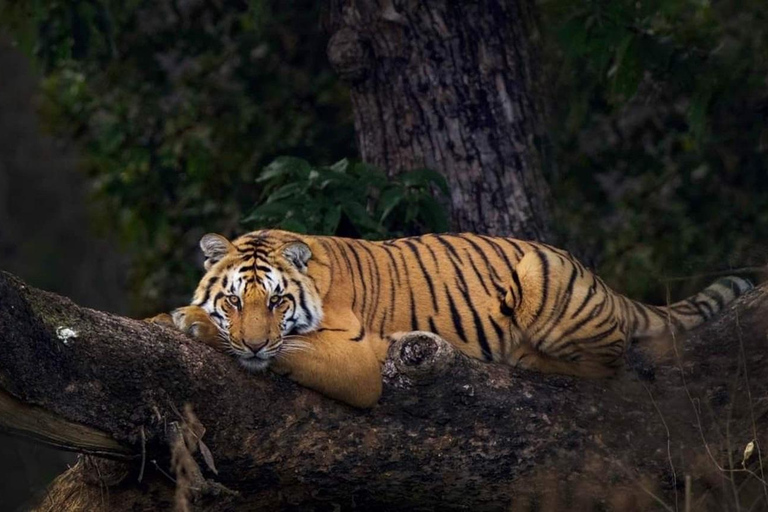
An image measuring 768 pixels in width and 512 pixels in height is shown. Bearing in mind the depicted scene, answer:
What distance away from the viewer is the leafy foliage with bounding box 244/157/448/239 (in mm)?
7137

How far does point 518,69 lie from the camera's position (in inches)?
322

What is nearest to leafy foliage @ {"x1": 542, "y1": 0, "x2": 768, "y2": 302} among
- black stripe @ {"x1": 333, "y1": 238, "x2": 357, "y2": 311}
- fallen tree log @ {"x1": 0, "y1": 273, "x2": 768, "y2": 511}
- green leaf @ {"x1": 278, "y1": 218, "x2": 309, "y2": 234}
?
green leaf @ {"x1": 278, "y1": 218, "x2": 309, "y2": 234}

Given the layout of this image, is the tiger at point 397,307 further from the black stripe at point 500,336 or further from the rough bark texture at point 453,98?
the rough bark texture at point 453,98

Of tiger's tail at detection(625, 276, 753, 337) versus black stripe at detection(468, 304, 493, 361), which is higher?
black stripe at detection(468, 304, 493, 361)

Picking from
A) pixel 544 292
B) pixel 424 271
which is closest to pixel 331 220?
pixel 424 271

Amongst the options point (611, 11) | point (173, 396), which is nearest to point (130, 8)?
point (611, 11)

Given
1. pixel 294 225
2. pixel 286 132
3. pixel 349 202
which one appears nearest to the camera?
pixel 294 225

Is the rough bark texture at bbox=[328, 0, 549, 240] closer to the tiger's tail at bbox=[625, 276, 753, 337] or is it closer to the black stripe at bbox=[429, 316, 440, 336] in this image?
the tiger's tail at bbox=[625, 276, 753, 337]

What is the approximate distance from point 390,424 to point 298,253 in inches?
31.1

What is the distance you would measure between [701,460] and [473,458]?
3.23ft

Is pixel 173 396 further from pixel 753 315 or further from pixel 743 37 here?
pixel 743 37

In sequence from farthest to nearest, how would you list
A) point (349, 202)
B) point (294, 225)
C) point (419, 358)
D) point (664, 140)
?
point (664, 140), point (349, 202), point (294, 225), point (419, 358)

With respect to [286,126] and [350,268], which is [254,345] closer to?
[350,268]

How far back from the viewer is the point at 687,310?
6.56 metres
